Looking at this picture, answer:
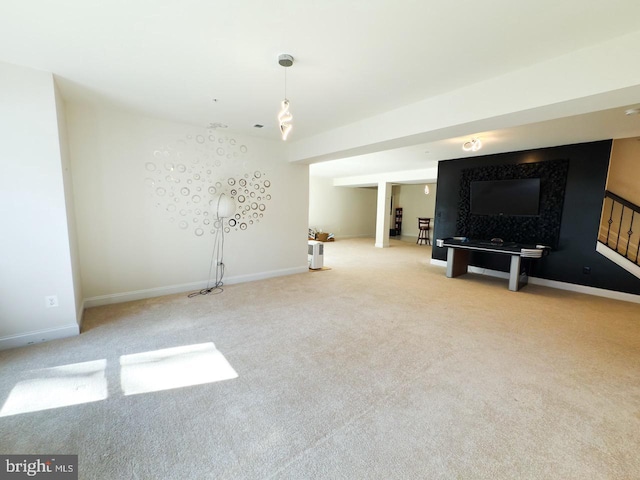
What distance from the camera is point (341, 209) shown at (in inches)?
457

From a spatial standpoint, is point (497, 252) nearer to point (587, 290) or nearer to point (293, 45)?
point (587, 290)

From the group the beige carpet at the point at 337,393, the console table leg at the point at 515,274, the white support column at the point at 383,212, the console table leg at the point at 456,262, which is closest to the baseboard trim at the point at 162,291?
the beige carpet at the point at 337,393

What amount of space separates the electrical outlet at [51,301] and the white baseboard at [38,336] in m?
0.24

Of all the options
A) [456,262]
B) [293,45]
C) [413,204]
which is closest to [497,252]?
[456,262]

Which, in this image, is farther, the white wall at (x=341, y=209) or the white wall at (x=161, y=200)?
the white wall at (x=341, y=209)

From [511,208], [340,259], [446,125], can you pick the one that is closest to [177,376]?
[446,125]

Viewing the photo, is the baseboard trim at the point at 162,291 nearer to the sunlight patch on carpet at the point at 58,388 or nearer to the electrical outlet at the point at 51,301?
the electrical outlet at the point at 51,301

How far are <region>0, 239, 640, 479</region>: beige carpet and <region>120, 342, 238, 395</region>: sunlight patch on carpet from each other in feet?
0.05

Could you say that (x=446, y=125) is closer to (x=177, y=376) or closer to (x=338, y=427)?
Answer: (x=338, y=427)

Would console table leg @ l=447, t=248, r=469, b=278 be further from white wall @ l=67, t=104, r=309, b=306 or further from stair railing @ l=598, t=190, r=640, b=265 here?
white wall @ l=67, t=104, r=309, b=306

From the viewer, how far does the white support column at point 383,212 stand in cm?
913

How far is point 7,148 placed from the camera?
2.48 metres

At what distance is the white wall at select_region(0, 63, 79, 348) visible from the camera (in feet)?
8.20

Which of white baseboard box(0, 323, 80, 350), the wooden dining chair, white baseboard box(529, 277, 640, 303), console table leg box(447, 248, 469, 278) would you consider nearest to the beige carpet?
white baseboard box(0, 323, 80, 350)
